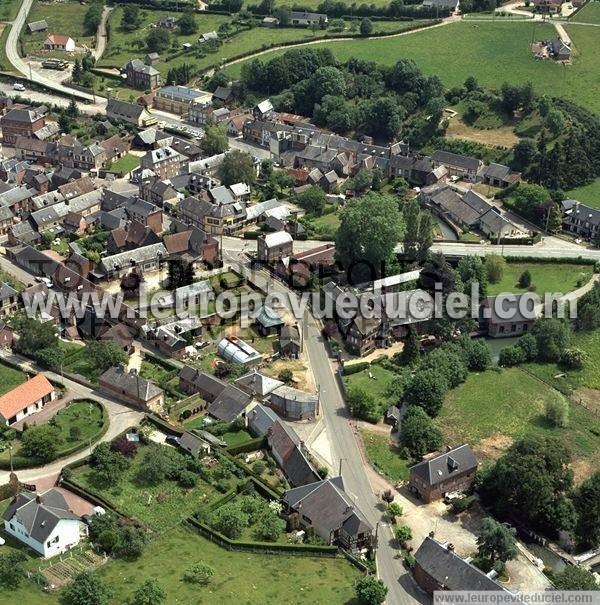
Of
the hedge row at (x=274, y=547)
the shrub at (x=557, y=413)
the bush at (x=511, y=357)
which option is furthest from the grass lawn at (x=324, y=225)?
the hedge row at (x=274, y=547)

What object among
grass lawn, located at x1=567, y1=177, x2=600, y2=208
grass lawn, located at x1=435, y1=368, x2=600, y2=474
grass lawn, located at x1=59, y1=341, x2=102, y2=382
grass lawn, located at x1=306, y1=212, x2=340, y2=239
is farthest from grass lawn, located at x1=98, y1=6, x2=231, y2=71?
grass lawn, located at x1=435, y1=368, x2=600, y2=474

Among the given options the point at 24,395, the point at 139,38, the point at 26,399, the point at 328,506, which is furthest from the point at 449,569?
the point at 139,38

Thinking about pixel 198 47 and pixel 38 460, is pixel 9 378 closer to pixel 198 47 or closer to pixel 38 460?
pixel 38 460

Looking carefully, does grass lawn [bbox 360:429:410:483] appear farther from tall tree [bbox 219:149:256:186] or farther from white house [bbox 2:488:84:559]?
tall tree [bbox 219:149:256:186]

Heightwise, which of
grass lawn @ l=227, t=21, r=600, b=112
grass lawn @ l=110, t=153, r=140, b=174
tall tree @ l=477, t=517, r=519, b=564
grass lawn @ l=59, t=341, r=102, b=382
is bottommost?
grass lawn @ l=110, t=153, r=140, b=174

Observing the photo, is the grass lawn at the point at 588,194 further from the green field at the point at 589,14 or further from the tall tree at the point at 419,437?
the green field at the point at 589,14

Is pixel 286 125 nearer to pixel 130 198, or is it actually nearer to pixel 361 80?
pixel 361 80
